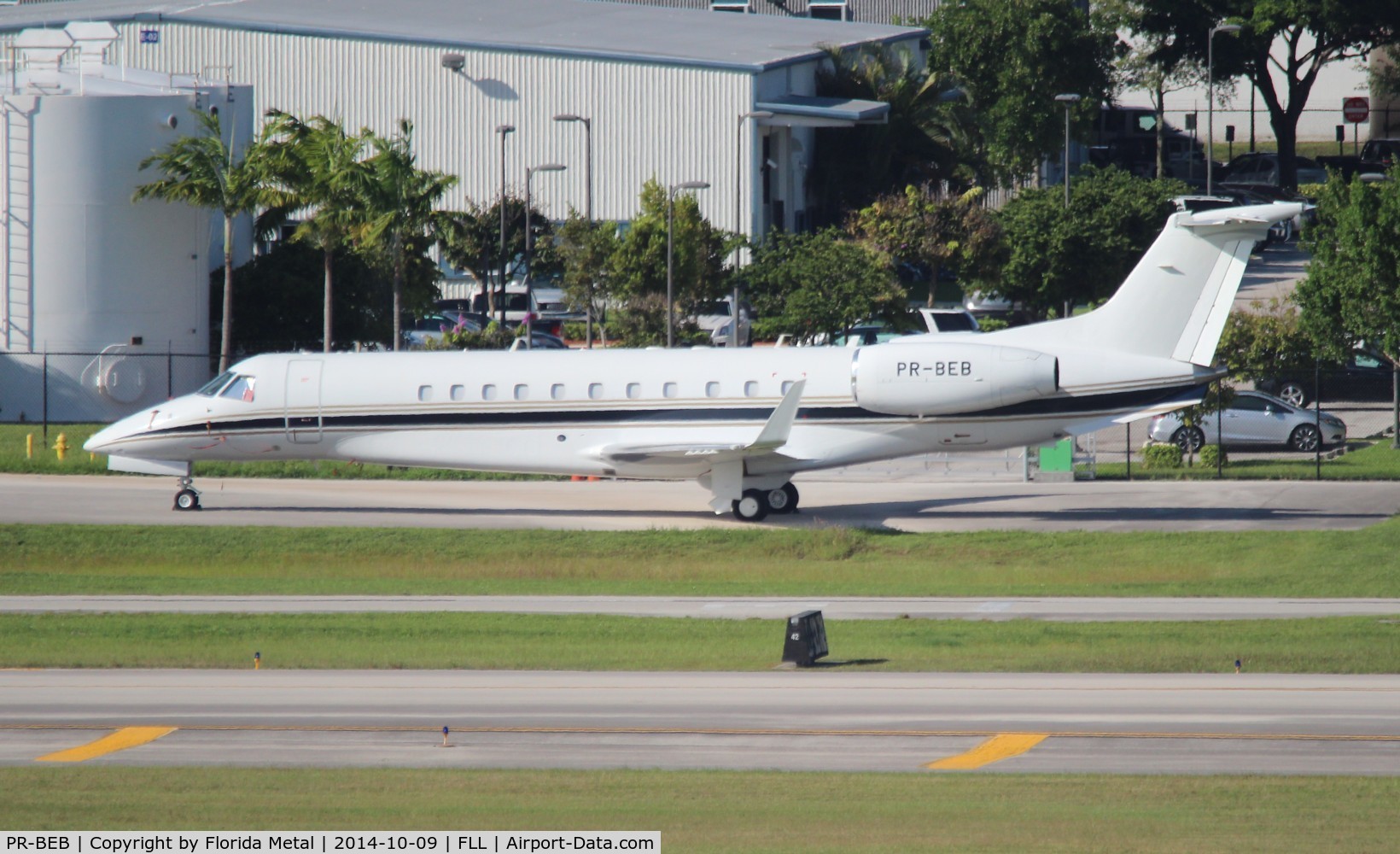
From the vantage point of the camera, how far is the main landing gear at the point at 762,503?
30.0m

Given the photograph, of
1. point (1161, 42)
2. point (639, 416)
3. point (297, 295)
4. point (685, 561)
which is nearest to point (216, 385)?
point (639, 416)

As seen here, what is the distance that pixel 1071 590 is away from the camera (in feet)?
78.7

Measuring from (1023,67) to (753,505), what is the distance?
49031 mm

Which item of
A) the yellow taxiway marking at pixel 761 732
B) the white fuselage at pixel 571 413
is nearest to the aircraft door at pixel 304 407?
the white fuselage at pixel 571 413

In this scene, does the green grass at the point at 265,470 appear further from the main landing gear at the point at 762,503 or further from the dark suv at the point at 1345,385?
the dark suv at the point at 1345,385

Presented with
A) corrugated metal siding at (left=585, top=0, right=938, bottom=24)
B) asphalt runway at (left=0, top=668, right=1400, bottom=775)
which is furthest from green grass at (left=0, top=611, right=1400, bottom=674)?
corrugated metal siding at (left=585, top=0, right=938, bottom=24)

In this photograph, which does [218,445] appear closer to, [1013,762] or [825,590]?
[825,590]

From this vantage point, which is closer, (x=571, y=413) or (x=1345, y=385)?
(x=571, y=413)

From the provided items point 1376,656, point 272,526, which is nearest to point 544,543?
point 272,526

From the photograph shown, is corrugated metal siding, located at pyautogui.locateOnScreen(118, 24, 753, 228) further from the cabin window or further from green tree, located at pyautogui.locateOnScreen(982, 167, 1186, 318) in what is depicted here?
the cabin window

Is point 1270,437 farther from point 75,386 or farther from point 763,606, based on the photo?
point 75,386

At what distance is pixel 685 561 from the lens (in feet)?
89.1

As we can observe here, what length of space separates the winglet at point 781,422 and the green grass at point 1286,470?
10.2m

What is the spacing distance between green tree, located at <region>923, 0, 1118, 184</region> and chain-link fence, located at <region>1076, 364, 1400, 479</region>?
99.4 ft
